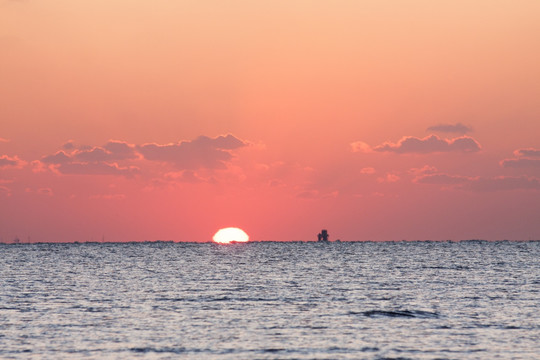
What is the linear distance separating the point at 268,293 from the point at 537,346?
43.1 meters

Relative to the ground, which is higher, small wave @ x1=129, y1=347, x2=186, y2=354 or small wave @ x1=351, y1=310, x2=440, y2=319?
small wave @ x1=351, y1=310, x2=440, y2=319

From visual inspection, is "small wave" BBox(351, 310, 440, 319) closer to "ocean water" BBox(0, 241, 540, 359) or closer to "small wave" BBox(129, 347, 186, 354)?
"ocean water" BBox(0, 241, 540, 359)

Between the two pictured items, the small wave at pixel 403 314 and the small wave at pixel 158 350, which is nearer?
the small wave at pixel 158 350

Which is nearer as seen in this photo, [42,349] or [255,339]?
[42,349]

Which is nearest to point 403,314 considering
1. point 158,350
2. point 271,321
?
point 271,321

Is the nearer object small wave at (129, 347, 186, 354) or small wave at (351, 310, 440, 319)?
small wave at (129, 347, 186, 354)

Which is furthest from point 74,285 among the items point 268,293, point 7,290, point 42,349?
point 42,349

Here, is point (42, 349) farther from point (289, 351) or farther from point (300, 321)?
point (300, 321)

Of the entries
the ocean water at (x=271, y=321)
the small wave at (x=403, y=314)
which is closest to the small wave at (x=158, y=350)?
the ocean water at (x=271, y=321)

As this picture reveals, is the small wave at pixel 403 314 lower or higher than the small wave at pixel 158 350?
higher

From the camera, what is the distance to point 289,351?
1841 inches

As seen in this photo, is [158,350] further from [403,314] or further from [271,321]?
[403,314]

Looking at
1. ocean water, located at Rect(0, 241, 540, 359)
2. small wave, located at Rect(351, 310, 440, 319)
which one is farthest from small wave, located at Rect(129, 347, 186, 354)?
small wave, located at Rect(351, 310, 440, 319)

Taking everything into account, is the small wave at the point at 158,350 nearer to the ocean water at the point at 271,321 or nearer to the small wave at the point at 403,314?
the ocean water at the point at 271,321
